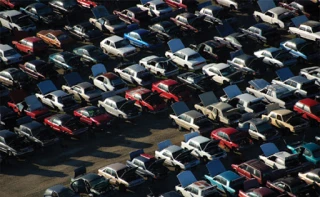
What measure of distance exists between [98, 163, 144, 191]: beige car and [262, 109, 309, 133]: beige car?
41.8ft

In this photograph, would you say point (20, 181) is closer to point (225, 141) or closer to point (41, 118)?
point (41, 118)

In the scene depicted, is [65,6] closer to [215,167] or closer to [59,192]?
[215,167]

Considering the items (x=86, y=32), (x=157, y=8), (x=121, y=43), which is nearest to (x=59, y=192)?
(x=121, y=43)

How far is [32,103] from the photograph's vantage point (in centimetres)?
7219

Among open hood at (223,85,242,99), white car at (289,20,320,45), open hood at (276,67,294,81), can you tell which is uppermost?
white car at (289,20,320,45)

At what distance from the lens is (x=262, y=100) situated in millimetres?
72062

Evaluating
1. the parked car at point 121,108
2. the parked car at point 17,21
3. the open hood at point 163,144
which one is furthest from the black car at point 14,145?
the parked car at point 17,21

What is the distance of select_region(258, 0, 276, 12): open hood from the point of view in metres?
88.7

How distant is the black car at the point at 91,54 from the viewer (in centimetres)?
8019

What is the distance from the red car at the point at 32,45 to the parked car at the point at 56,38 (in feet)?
4.13

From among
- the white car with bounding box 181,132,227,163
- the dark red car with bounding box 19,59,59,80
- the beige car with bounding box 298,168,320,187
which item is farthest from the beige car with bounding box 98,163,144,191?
the dark red car with bounding box 19,59,59,80

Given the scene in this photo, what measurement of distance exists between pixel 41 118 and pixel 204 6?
2562 cm

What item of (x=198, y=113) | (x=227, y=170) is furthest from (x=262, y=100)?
(x=227, y=170)

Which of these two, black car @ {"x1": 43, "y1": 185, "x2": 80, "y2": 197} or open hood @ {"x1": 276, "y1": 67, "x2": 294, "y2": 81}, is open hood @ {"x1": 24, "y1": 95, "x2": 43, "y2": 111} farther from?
open hood @ {"x1": 276, "y1": 67, "x2": 294, "y2": 81}
